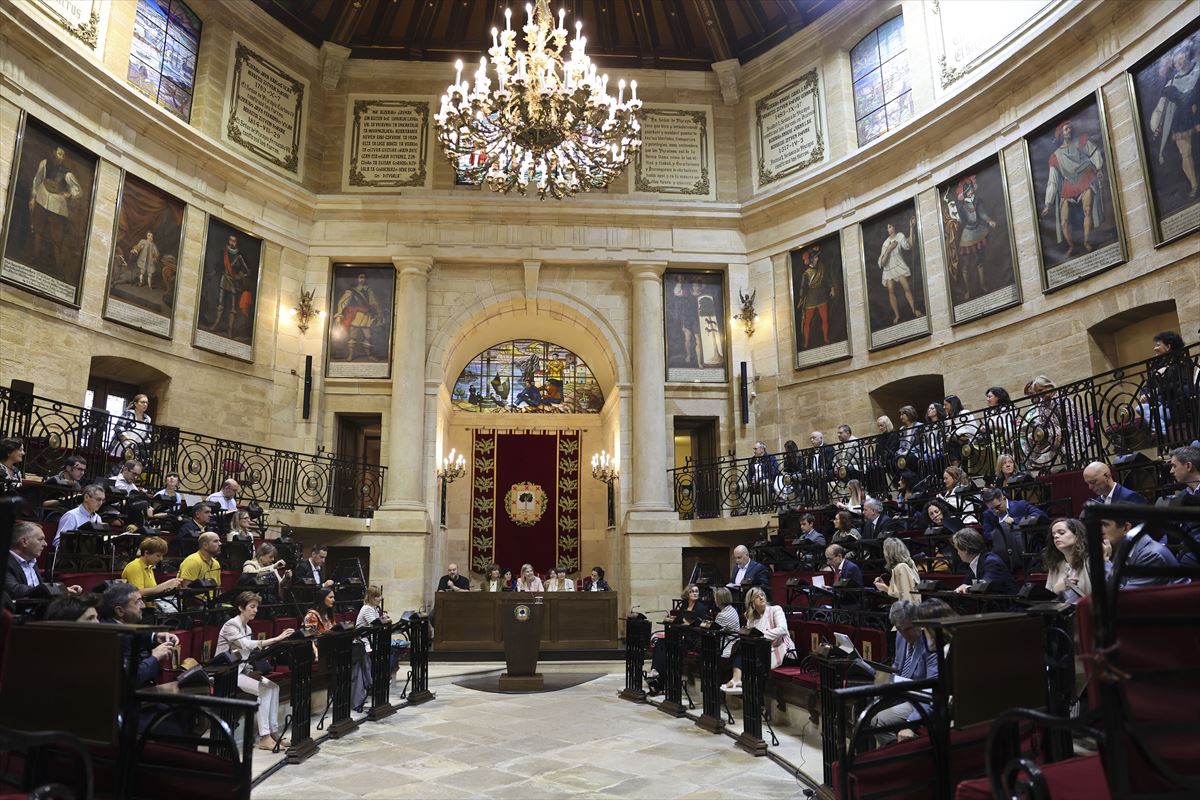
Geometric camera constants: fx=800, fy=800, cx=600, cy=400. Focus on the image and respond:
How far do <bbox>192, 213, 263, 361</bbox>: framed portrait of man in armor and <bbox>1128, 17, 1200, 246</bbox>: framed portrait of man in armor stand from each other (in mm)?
13467

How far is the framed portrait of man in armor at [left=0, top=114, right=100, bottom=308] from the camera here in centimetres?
1048

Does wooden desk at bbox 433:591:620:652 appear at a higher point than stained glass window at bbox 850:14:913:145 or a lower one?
lower

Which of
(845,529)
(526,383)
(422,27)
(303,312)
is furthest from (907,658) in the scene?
(422,27)

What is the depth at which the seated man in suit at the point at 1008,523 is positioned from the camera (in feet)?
21.0

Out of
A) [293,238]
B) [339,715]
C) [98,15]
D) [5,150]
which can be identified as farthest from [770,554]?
[98,15]

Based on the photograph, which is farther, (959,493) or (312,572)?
(312,572)

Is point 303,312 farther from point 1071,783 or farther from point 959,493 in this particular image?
point 1071,783

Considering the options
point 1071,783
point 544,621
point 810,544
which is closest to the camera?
point 1071,783

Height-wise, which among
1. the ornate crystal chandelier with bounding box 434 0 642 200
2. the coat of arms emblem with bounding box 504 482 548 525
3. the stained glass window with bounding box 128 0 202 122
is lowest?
the coat of arms emblem with bounding box 504 482 548 525

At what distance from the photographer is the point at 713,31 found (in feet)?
51.8

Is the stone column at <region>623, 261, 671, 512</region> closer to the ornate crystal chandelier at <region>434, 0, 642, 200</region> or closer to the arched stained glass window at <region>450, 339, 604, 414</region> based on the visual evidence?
the arched stained glass window at <region>450, 339, 604, 414</region>

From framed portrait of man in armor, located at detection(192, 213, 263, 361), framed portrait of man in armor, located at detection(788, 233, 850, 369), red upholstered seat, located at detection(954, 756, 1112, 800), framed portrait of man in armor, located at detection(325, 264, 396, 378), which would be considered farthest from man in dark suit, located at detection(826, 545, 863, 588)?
framed portrait of man in armor, located at detection(192, 213, 263, 361)

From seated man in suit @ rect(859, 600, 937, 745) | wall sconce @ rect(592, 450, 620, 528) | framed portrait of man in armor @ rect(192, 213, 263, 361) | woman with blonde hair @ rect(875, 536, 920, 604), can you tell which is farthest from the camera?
wall sconce @ rect(592, 450, 620, 528)

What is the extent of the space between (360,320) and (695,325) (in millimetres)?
6428
